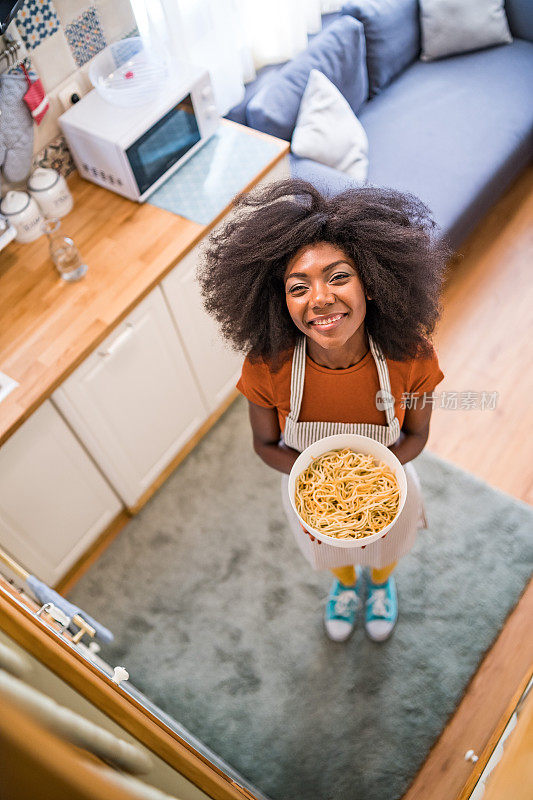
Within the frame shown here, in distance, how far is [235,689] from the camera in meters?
2.15

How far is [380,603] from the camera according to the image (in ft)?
7.10

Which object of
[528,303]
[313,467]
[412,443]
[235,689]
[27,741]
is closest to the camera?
[27,741]

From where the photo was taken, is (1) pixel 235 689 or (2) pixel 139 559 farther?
(2) pixel 139 559

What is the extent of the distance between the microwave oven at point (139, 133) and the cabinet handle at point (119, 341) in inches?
18.7

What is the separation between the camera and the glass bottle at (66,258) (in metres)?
2.06

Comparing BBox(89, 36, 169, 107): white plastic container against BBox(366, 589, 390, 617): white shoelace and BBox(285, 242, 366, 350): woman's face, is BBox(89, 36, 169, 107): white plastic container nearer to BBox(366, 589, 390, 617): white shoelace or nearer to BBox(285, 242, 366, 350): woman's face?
BBox(285, 242, 366, 350): woman's face

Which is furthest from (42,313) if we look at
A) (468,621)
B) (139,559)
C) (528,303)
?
(528,303)

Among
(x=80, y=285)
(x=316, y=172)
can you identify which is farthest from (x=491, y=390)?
(x=80, y=285)

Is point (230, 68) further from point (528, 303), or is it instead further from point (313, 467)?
point (313, 467)

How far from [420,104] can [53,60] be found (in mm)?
1676

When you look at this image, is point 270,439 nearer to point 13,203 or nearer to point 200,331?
point 200,331

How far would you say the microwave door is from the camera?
7.02 ft

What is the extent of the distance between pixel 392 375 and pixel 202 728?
1299mm

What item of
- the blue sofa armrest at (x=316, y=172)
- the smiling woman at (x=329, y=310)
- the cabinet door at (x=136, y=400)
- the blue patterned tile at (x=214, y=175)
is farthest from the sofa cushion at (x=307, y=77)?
the smiling woman at (x=329, y=310)
